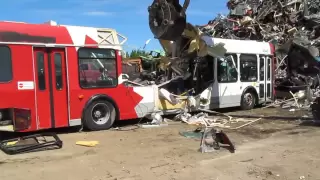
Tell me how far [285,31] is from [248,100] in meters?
9.00

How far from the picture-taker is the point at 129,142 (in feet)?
28.5

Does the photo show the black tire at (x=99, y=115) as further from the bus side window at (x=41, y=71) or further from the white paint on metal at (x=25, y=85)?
the white paint on metal at (x=25, y=85)

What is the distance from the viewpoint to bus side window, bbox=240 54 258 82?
47.2 feet

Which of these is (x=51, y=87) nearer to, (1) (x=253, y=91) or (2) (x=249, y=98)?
(2) (x=249, y=98)

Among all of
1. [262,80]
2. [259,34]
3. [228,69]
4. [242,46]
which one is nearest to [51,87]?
[228,69]

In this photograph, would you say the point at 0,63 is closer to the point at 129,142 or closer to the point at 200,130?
the point at 129,142

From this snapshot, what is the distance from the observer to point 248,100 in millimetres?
14922

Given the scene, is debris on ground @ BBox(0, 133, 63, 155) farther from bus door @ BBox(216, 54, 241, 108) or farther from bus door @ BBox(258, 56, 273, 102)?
bus door @ BBox(258, 56, 273, 102)

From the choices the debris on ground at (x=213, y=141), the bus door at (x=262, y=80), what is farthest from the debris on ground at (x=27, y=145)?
the bus door at (x=262, y=80)

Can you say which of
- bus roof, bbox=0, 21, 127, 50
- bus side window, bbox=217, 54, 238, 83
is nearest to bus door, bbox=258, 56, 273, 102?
bus side window, bbox=217, 54, 238, 83

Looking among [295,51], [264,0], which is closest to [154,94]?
[295,51]

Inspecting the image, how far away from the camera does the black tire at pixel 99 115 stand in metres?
10.1

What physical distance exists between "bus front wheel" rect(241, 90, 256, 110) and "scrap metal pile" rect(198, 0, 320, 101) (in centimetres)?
269

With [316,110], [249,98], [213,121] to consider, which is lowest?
[213,121]
